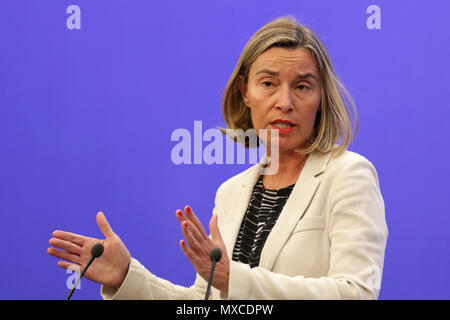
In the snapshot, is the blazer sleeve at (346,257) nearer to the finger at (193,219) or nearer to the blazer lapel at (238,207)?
the finger at (193,219)

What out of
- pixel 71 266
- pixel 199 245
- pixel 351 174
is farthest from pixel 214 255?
pixel 351 174

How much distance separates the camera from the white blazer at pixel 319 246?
1360mm

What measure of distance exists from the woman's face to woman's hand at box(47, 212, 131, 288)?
1.78 feet

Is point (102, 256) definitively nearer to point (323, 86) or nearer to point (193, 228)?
point (193, 228)

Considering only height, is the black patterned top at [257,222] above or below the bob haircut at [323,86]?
below

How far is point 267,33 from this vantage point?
1.75 metres

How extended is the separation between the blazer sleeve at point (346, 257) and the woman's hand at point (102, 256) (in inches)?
13.1

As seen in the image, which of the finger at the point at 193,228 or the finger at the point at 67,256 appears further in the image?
the finger at the point at 67,256

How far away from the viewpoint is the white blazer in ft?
4.46

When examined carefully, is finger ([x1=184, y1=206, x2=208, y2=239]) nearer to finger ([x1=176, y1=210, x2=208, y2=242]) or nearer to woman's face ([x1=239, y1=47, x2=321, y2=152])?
finger ([x1=176, y1=210, x2=208, y2=242])

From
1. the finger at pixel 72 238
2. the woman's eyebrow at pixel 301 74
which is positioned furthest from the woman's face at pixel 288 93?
the finger at pixel 72 238

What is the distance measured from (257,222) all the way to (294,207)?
147mm
